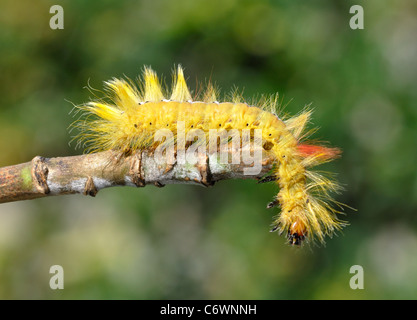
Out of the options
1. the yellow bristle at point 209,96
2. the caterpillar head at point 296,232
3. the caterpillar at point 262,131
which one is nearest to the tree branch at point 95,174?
the caterpillar at point 262,131

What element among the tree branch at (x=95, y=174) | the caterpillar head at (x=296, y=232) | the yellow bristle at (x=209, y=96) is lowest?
the caterpillar head at (x=296, y=232)

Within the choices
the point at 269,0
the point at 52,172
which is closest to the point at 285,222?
the point at 52,172

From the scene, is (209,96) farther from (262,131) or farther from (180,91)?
(262,131)

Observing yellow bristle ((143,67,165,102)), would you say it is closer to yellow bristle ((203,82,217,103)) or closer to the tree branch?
yellow bristle ((203,82,217,103))

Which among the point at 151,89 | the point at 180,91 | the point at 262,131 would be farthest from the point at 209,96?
the point at 262,131

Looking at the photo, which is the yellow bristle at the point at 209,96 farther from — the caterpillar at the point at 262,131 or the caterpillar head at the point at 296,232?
the caterpillar head at the point at 296,232

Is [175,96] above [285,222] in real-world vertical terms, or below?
above

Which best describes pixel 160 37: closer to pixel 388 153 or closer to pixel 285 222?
pixel 388 153

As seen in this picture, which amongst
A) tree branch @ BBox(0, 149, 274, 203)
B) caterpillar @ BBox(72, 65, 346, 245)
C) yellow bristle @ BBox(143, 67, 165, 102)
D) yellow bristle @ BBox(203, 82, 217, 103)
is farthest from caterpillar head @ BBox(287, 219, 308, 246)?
yellow bristle @ BBox(143, 67, 165, 102)
